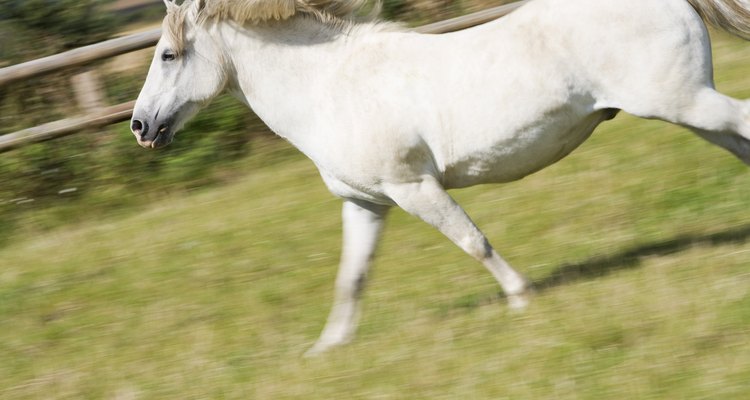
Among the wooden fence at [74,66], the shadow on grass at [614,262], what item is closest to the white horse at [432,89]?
the shadow on grass at [614,262]

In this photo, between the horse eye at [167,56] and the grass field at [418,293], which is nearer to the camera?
the grass field at [418,293]

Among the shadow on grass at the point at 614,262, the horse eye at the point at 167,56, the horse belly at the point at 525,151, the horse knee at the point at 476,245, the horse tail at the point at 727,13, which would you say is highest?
the horse tail at the point at 727,13

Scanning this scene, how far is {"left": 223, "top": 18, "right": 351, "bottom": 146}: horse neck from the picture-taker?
5.45 m

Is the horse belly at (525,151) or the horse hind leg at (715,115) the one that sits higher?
the horse hind leg at (715,115)

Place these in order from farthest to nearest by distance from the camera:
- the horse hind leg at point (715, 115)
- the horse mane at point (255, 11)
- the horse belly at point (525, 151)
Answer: the horse mane at point (255, 11)
the horse belly at point (525, 151)
the horse hind leg at point (715, 115)

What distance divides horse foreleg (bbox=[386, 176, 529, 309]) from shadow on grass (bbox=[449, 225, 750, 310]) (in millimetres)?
293

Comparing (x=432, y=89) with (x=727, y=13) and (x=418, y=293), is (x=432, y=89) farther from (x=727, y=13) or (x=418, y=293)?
(x=418, y=293)

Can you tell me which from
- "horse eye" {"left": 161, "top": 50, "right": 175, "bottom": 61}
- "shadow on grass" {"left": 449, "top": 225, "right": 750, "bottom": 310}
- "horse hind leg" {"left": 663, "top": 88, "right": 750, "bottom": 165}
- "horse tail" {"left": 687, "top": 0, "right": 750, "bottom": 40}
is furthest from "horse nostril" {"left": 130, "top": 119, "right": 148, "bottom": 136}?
"horse tail" {"left": 687, "top": 0, "right": 750, "bottom": 40}

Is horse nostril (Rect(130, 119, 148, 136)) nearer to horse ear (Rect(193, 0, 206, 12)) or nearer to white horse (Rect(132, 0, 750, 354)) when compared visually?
white horse (Rect(132, 0, 750, 354))

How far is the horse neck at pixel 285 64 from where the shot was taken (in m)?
5.45

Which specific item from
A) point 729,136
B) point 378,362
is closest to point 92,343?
point 378,362

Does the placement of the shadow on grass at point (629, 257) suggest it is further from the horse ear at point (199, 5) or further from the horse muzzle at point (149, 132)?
the horse ear at point (199, 5)

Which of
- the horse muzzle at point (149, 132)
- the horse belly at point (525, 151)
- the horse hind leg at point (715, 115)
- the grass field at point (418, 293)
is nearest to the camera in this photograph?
the grass field at point (418, 293)

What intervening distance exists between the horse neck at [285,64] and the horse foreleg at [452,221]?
0.64 m
